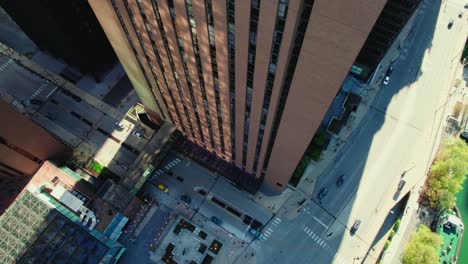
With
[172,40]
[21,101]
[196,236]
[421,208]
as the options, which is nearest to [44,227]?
[196,236]

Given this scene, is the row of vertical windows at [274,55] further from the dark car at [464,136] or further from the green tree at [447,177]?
the dark car at [464,136]

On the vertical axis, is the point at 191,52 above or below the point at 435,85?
below

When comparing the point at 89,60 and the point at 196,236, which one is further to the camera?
the point at 89,60

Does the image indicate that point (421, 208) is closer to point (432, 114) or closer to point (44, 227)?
point (432, 114)

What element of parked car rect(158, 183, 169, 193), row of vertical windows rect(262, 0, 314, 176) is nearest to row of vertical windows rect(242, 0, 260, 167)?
row of vertical windows rect(262, 0, 314, 176)

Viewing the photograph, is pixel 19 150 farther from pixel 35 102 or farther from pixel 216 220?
pixel 216 220

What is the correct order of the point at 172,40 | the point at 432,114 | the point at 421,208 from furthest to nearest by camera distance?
the point at 432,114
the point at 421,208
the point at 172,40
